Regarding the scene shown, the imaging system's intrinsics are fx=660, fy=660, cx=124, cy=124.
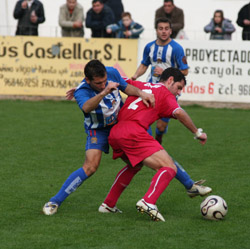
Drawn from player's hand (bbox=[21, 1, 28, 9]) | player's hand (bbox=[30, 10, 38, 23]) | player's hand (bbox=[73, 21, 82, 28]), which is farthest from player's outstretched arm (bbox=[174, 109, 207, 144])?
player's hand (bbox=[21, 1, 28, 9])

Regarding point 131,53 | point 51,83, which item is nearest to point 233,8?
point 131,53

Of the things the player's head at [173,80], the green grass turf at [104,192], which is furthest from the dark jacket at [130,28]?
the player's head at [173,80]

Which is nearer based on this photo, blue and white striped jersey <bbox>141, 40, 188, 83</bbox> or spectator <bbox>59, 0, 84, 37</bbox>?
blue and white striped jersey <bbox>141, 40, 188, 83</bbox>

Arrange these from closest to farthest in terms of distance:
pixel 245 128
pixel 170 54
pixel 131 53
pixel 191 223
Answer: pixel 191 223 → pixel 170 54 → pixel 245 128 → pixel 131 53

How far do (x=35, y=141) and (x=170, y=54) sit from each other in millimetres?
2819

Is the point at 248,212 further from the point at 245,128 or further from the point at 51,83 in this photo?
the point at 51,83

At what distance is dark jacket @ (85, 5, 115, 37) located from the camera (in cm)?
1670

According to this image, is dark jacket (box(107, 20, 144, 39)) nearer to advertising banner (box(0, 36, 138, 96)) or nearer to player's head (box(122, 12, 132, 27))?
player's head (box(122, 12, 132, 27))

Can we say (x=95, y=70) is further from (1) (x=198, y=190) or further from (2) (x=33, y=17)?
(2) (x=33, y=17)

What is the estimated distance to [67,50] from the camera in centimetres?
1669

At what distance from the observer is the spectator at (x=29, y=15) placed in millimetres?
17156

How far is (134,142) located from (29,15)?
11370 mm

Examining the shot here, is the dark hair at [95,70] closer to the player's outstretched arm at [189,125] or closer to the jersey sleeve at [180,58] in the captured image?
the player's outstretched arm at [189,125]

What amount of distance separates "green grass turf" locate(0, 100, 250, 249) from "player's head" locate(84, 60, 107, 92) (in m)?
1.36
